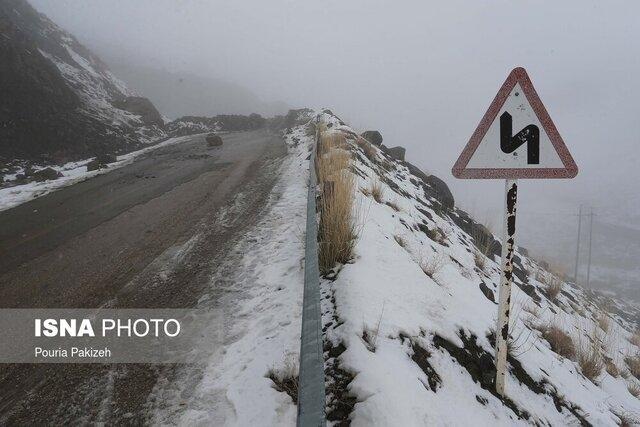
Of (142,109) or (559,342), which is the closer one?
(559,342)

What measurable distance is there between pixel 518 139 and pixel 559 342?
3.48 m

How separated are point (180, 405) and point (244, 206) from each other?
4.32m

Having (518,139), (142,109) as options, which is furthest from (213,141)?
(518,139)

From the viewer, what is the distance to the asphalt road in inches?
95.6

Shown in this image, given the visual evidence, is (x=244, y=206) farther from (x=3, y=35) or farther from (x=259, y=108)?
(x=259, y=108)

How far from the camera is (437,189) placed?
1277 cm

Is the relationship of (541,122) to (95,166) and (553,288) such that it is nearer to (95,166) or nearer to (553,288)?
(553,288)

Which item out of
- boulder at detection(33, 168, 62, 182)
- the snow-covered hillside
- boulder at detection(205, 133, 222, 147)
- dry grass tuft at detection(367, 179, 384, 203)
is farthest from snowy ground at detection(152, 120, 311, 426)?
boulder at detection(205, 133, 222, 147)

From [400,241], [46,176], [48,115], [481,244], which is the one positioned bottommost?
[481,244]

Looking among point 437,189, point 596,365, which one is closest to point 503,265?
point 596,365

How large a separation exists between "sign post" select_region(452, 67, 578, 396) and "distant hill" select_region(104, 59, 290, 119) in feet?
379

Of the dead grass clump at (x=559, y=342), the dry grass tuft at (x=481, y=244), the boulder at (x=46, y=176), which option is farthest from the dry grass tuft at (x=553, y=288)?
the boulder at (x=46, y=176)

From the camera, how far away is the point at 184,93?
126188 millimetres

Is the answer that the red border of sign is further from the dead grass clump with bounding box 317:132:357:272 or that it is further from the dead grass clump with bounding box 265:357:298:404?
the dead grass clump with bounding box 265:357:298:404
